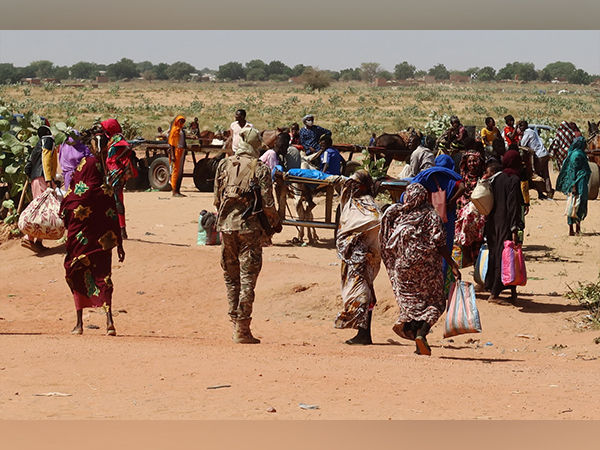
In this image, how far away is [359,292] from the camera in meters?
8.35

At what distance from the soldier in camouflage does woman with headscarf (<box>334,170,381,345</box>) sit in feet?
2.27

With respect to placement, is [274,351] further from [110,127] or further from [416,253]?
[110,127]

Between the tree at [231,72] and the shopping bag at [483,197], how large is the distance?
131 m

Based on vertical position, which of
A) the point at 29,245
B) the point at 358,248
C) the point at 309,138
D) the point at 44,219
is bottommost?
the point at 29,245

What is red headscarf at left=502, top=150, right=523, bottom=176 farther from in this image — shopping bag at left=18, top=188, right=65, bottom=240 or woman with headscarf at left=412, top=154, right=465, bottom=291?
shopping bag at left=18, top=188, right=65, bottom=240

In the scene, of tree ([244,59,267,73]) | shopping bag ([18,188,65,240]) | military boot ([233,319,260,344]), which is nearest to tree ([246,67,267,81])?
tree ([244,59,267,73])

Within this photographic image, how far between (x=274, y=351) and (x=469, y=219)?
3977 millimetres

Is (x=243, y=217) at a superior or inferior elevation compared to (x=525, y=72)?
inferior

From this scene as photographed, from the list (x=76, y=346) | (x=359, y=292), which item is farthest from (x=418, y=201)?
(x=76, y=346)

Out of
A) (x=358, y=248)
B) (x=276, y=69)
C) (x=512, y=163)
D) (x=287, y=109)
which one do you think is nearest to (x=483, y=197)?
(x=512, y=163)

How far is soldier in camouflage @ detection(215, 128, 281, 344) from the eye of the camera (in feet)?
26.3

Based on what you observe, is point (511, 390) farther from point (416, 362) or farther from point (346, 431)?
point (346, 431)

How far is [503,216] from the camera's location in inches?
409

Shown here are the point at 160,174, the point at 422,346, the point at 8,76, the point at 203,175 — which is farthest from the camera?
the point at 8,76
